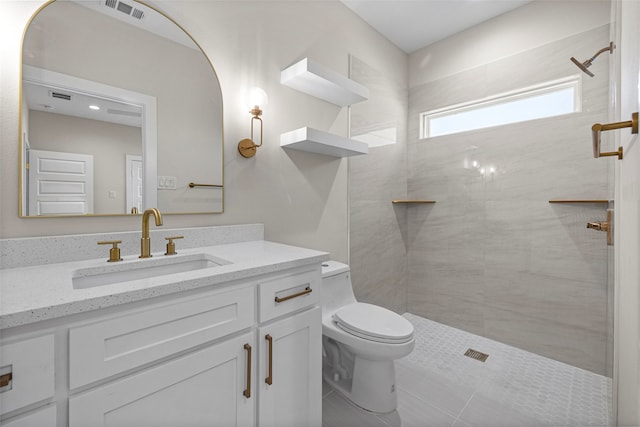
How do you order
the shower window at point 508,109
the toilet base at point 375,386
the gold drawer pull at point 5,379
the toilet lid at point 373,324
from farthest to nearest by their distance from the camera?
1. the shower window at point 508,109
2. the toilet base at point 375,386
3. the toilet lid at point 373,324
4. the gold drawer pull at point 5,379

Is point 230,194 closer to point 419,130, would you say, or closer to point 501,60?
point 419,130

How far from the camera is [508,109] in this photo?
92.9 inches

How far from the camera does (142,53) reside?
1326 mm

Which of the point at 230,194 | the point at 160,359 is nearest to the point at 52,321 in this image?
the point at 160,359

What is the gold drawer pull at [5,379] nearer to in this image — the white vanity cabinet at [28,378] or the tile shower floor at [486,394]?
the white vanity cabinet at [28,378]

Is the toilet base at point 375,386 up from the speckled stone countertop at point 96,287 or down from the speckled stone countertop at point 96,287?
down

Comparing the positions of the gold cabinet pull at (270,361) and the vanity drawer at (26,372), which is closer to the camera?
the vanity drawer at (26,372)

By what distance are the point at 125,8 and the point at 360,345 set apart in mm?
1925

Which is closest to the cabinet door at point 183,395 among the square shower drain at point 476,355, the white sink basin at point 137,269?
the white sink basin at point 137,269

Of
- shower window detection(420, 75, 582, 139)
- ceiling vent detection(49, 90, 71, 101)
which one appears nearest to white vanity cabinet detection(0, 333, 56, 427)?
ceiling vent detection(49, 90, 71, 101)

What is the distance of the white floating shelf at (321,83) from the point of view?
5.70ft

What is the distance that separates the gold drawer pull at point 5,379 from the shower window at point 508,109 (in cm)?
294

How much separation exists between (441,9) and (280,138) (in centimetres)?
175

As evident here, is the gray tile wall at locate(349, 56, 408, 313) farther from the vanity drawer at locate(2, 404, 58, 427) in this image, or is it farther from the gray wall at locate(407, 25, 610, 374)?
the vanity drawer at locate(2, 404, 58, 427)
